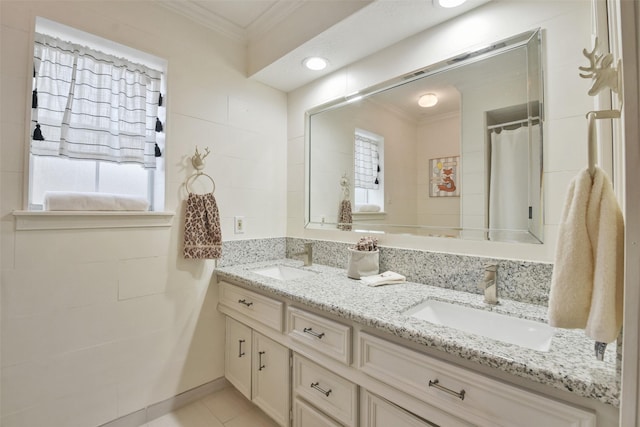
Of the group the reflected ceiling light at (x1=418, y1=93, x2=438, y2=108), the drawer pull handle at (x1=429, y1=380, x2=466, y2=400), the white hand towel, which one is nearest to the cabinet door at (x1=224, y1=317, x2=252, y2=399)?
the white hand towel

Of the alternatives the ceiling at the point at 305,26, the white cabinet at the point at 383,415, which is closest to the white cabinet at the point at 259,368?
the white cabinet at the point at 383,415

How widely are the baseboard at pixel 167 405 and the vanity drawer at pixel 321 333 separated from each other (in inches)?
36.0

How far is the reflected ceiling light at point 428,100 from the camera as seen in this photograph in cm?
144

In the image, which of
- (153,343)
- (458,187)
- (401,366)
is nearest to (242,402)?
(153,343)

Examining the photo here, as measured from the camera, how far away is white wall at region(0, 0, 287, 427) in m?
1.22

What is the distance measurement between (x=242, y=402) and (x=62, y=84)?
200 cm

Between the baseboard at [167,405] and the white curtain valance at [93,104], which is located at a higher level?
the white curtain valance at [93,104]

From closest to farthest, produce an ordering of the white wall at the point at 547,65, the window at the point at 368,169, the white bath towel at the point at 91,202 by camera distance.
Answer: the white wall at the point at 547,65
the white bath towel at the point at 91,202
the window at the point at 368,169

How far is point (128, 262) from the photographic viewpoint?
4.92 feet

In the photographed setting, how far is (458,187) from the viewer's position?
4.49 feet

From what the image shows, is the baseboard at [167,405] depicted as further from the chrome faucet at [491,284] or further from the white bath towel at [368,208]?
the chrome faucet at [491,284]

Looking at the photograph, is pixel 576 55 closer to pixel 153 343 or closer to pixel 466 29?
pixel 466 29

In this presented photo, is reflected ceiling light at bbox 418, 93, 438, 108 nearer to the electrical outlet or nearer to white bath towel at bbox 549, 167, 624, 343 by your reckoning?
white bath towel at bbox 549, 167, 624, 343

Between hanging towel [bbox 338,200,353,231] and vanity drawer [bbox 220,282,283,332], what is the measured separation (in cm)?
71
